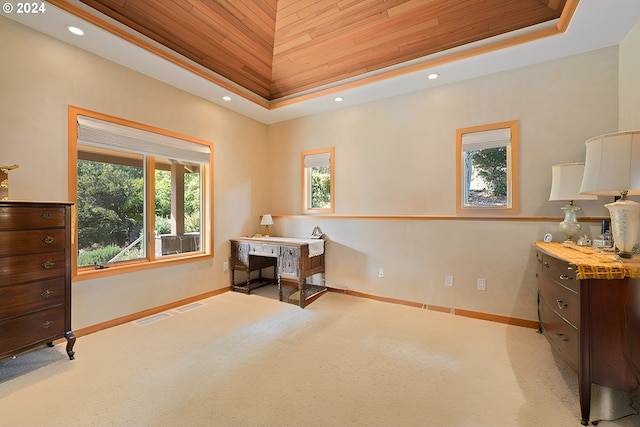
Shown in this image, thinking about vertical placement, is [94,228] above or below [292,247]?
above

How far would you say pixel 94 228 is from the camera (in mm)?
2883

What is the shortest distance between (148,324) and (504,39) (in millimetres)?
4689

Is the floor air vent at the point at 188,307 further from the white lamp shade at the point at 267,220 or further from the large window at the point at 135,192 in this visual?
the white lamp shade at the point at 267,220

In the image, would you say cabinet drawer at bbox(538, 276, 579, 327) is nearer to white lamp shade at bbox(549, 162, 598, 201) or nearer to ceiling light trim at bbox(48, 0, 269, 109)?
white lamp shade at bbox(549, 162, 598, 201)

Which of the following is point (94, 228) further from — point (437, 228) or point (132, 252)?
point (437, 228)

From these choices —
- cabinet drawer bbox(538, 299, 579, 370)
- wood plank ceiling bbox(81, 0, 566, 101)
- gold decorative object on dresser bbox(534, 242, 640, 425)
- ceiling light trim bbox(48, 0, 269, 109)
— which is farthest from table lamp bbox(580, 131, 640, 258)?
ceiling light trim bbox(48, 0, 269, 109)

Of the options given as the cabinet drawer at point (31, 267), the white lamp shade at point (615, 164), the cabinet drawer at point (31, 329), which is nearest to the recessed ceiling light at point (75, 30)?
the cabinet drawer at point (31, 267)

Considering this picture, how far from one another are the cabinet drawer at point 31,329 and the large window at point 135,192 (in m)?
0.70

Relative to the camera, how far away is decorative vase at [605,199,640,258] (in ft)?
5.51

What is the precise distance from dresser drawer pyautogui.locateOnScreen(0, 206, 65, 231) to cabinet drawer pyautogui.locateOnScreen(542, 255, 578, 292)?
145 inches

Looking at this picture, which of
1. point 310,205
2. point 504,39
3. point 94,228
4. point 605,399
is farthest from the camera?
point 310,205

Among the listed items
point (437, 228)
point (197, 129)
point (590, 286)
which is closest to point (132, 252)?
point (197, 129)

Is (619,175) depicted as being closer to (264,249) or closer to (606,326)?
(606,326)

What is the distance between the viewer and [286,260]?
12.0 ft
